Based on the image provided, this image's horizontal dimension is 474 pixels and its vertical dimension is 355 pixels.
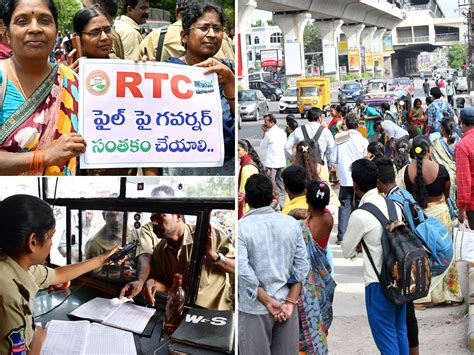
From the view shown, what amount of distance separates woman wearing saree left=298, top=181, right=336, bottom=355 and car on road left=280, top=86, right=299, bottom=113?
126 feet

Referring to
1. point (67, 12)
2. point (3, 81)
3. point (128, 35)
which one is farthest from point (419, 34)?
point (3, 81)

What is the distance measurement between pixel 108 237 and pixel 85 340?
0.34 meters

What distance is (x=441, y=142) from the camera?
941cm

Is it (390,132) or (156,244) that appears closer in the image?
(156,244)

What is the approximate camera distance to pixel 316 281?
5.31m

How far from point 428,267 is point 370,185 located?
2.17ft

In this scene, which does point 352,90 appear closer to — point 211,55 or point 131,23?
point 131,23

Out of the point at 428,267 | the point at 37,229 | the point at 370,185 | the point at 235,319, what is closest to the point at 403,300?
the point at 428,267

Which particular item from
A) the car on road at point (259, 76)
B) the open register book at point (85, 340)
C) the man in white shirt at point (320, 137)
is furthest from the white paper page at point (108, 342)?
the car on road at point (259, 76)

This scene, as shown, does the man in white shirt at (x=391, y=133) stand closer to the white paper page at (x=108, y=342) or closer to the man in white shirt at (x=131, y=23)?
the man in white shirt at (x=131, y=23)

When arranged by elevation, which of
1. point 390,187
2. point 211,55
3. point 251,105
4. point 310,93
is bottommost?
point 390,187

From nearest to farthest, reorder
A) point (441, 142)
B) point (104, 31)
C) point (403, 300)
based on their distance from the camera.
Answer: point (104, 31) < point (403, 300) < point (441, 142)

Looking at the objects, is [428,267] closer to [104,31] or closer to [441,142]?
[104,31]

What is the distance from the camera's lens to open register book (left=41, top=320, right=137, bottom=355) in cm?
272
